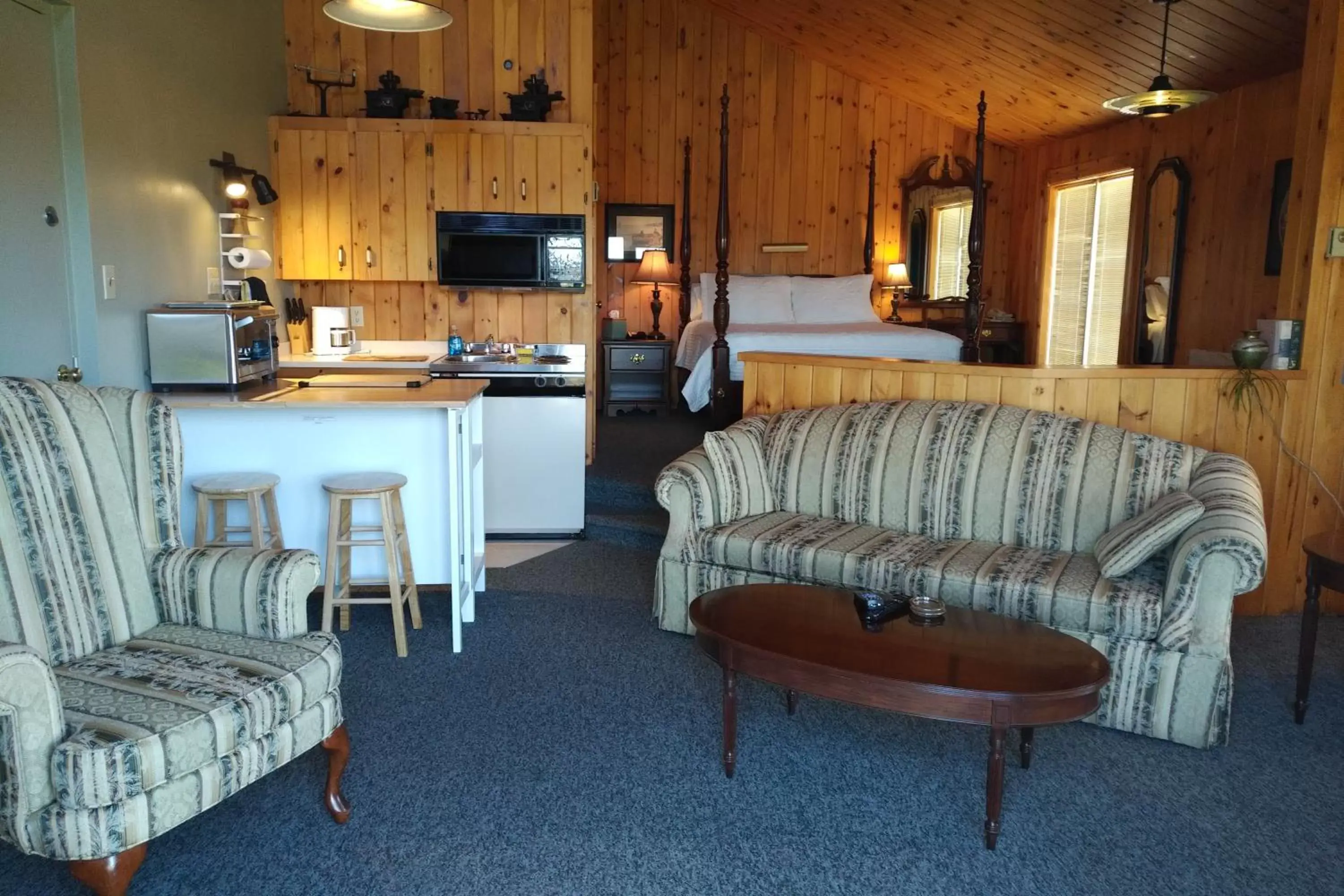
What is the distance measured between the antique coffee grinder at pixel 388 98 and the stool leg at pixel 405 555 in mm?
2463

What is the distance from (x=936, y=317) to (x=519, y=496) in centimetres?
443

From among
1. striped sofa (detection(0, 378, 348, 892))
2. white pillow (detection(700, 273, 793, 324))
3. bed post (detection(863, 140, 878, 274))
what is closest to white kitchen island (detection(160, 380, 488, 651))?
striped sofa (detection(0, 378, 348, 892))

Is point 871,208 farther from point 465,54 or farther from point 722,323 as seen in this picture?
point 465,54

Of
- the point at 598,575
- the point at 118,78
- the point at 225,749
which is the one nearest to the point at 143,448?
the point at 225,749

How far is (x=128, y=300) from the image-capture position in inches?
144

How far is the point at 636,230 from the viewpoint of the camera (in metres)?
7.82

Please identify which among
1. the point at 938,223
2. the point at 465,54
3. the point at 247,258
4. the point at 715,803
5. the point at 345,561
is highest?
the point at 465,54

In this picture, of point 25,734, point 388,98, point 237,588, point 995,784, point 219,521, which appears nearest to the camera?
point 25,734

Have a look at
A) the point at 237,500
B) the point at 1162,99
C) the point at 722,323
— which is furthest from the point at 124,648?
the point at 1162,99

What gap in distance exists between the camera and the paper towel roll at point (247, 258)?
4359mm

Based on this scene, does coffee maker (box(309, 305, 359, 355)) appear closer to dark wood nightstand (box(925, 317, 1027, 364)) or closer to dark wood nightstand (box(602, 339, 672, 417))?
dark wood nightstand (box(602, 339, 672, 417))

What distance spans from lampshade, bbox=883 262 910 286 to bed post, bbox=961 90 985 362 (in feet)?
8.92

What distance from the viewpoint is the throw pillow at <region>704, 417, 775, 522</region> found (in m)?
3.59

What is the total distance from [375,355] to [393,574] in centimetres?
217
